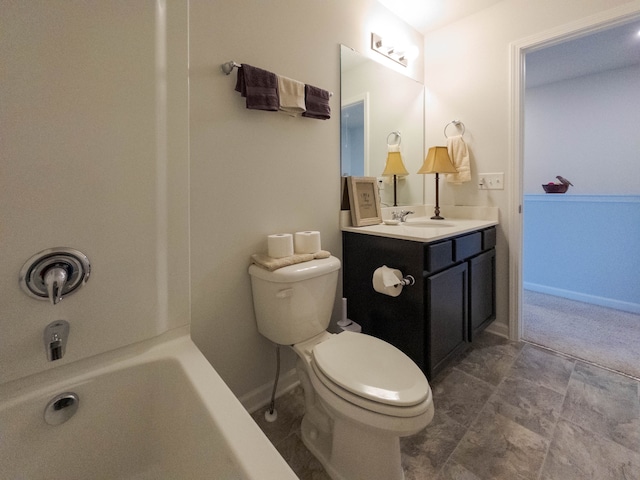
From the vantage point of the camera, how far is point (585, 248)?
106 inches

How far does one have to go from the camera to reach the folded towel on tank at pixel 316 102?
1.48 metres

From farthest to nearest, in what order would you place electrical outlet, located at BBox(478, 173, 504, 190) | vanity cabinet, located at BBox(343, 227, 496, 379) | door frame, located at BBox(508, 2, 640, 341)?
electrical outlet, located at BBox(478, 173, 504, 190)
door frame, located at BBox(508, 2, 640, 341)
vanity cabinet, located at BBox(343, 227, 496, 379)

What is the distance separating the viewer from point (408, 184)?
2.28 meters

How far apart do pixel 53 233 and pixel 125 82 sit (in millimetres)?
450

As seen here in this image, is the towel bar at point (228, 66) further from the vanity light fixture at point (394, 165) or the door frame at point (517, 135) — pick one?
the door frame at point (517, 135)

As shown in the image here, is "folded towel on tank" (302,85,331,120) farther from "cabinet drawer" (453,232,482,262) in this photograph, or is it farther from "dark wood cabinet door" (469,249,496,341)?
"dark wood cabinet door" (469,249,496,341)

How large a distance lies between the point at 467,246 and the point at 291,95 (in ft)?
4.20

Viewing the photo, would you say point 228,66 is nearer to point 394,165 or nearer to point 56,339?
point 56,339

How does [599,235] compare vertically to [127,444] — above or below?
above

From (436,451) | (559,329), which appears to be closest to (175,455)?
(436,451)

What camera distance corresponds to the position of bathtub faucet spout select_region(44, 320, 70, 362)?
72 cm

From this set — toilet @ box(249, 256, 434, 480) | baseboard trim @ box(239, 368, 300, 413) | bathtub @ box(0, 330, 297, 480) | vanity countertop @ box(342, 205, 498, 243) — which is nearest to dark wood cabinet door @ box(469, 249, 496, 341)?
vanity countertop @ box(342, 205, 498, 243)

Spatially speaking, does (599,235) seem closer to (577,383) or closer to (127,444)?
(577,383)

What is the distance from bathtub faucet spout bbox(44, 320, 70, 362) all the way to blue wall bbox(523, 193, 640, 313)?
367 centimetres
